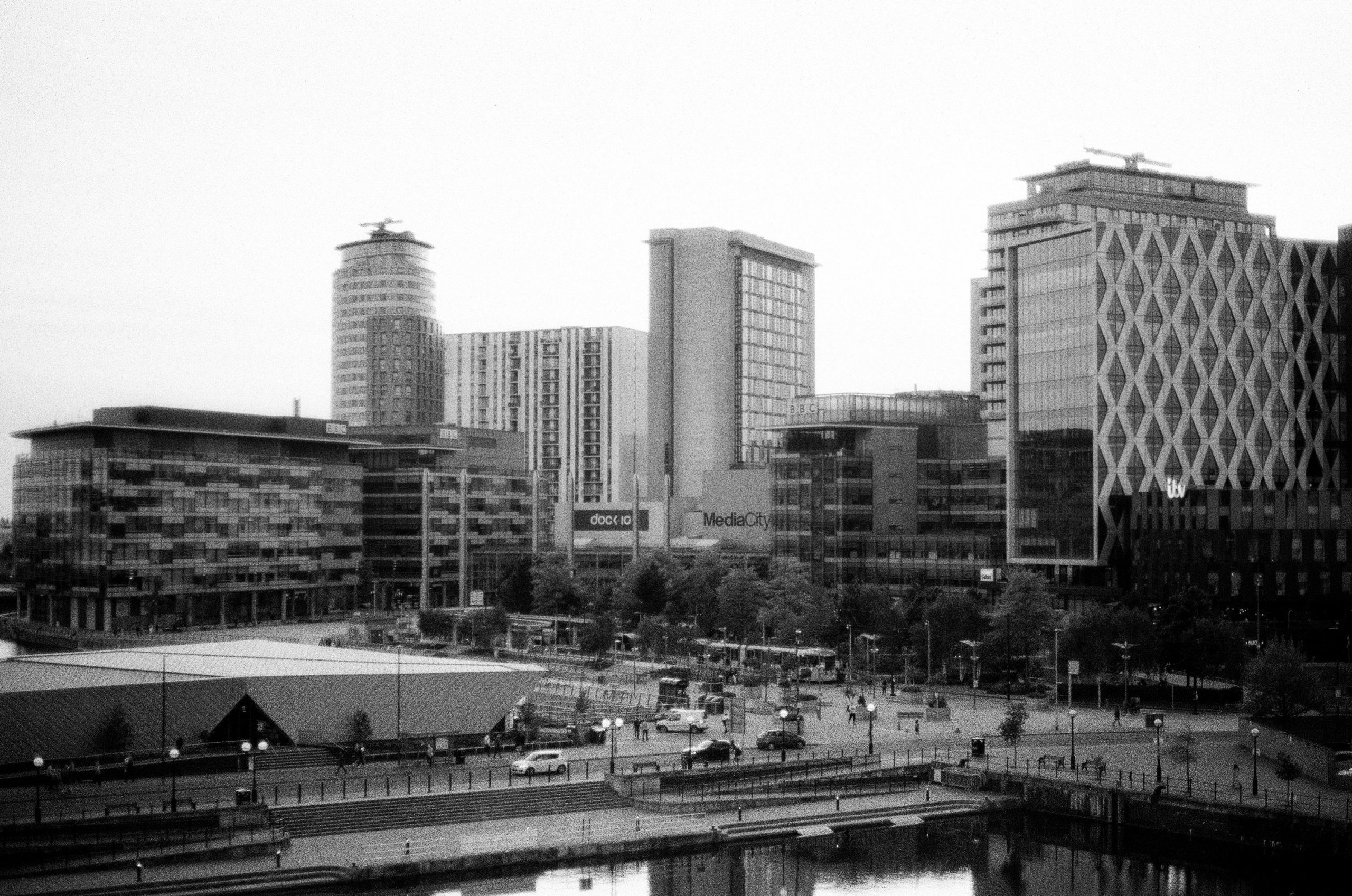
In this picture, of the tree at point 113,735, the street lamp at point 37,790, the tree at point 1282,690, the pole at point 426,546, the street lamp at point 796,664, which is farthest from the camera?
the pole at point 426,546

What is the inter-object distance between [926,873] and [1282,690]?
951 inches

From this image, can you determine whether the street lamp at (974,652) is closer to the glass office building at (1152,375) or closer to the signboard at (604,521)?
the glass office building at (1152,375)

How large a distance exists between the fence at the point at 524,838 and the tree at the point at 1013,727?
56.9ft

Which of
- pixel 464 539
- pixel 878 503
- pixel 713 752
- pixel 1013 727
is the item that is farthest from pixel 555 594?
pixel 1013 727

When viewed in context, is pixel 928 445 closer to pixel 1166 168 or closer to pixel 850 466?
pixel 850 466

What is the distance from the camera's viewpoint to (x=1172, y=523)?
11938 centimetres

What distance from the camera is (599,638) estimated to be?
11356cm

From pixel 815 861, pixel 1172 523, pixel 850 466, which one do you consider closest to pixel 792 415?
pixel 850 466

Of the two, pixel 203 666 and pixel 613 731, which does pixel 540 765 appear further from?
pixel 203 666

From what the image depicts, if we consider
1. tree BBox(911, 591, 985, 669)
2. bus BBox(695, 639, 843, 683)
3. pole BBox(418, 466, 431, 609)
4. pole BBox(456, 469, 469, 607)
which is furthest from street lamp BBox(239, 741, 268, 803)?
pole BBox(456, 469, 469, 607)

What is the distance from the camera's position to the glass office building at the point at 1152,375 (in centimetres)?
12888

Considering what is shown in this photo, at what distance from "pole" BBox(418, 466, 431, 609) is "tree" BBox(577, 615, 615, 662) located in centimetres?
5734

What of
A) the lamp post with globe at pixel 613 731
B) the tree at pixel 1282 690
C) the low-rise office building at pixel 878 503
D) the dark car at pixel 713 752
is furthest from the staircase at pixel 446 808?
the low-rise office building at pixel 878 503

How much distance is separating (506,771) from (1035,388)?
3265 inches
